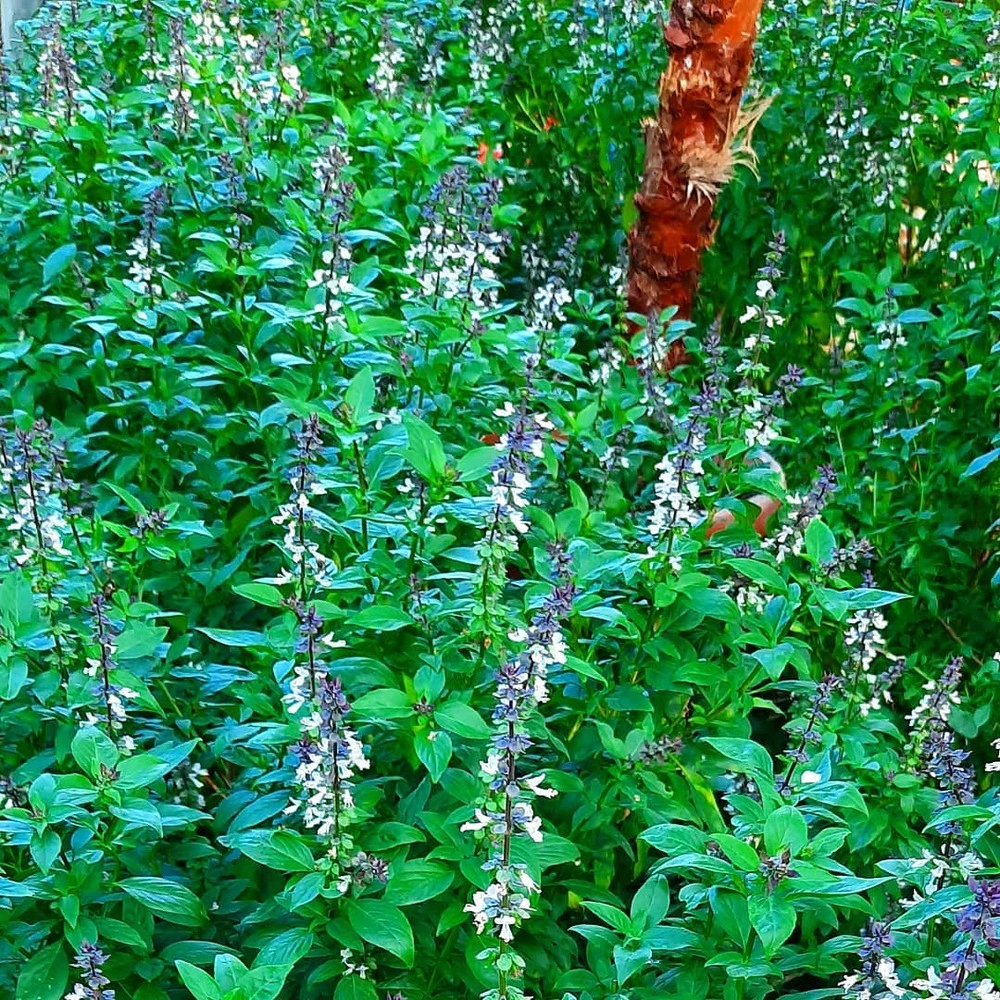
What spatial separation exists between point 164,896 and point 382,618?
2.03 ft

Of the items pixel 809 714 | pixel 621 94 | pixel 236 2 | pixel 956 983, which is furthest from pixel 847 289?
pixel 956 983

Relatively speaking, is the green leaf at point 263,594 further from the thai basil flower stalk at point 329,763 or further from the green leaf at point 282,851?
the green leaf at point 282,851

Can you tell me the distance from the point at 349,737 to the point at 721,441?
1198 millimetres

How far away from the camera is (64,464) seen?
2.49 metres

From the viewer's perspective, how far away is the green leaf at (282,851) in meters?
1.85

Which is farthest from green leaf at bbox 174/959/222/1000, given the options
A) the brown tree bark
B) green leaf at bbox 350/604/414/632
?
the brown tree bark

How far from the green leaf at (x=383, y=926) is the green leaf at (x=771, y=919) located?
0.56 meters

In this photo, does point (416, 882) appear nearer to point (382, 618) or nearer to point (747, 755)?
point (382, 618)

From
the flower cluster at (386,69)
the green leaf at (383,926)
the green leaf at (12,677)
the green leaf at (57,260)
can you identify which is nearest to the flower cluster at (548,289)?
the flower cluster at (386,69)

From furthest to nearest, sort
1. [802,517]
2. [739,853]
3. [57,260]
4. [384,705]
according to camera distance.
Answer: [57,260] → [802,517] → [384,705] → [739,853]

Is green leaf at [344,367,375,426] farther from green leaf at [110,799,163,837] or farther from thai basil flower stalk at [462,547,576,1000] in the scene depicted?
green leaf at [110,799,163,837]

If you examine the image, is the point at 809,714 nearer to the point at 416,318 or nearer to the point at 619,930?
the point at 619,930

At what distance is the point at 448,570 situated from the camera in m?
2.58

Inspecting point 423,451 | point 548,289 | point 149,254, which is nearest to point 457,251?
point 548,289
